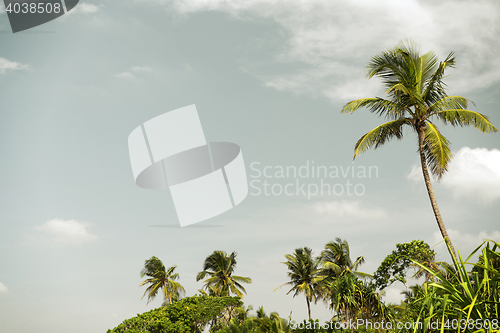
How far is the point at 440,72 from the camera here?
17.4 metres

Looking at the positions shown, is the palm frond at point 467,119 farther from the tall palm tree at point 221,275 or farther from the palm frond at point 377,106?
the tall palm tree at point 221,275

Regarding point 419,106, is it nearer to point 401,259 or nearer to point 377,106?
point 377,106

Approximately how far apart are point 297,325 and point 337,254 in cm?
1749

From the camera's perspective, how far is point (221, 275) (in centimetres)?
4109

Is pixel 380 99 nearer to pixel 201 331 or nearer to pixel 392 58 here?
pixel 392 58

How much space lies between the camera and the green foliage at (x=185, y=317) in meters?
23.9

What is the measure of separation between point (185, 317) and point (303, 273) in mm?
17672

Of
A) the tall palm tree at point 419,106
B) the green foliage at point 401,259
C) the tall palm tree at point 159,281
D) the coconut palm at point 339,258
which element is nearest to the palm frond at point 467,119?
the tall palm tree at point 419,106

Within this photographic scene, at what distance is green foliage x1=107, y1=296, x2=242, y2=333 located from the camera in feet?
78.4

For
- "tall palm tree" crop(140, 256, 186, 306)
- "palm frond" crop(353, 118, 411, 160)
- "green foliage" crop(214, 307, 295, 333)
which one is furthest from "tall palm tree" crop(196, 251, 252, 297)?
"palm frond" crop(353, 118, 411, 160)

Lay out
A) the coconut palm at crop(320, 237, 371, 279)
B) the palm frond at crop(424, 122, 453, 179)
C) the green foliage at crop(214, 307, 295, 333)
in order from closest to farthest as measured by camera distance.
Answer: the palm frond at crop(424, 122, 453, 179)
the green foliage at crop(214, 307, 295, 333)
the coconut palm at crop(320, 237, 371, 279)

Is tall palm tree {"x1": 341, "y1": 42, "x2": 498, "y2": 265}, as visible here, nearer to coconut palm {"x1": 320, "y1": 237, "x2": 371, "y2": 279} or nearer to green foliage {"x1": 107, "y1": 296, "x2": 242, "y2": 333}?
green foliage {"x1": 107, "y1": 296, "x2": 242, "y2": 333}

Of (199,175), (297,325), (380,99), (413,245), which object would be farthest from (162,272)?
(380,99)

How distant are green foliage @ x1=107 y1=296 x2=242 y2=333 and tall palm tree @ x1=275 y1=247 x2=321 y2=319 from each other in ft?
39.7
